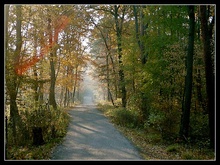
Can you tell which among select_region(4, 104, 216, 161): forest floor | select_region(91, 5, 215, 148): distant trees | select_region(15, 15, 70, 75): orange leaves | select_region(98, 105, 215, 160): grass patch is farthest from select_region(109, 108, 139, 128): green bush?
select_region(15, 15, 70, 75): orange leaves

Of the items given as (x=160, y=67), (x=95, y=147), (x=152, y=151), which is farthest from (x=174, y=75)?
(x=95, y=147)

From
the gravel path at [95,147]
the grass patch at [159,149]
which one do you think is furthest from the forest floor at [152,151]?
the gravel path at [95,147]

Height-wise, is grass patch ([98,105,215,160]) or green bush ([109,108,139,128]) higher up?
green bush ([109,108,139,128])

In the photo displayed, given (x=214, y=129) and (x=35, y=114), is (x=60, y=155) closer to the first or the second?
(x=35, y=114)

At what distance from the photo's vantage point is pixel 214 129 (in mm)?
9383

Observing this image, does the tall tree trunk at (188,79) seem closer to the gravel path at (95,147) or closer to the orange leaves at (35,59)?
the gravel path at (95,147)

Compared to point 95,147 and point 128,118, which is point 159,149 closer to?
point 95,147

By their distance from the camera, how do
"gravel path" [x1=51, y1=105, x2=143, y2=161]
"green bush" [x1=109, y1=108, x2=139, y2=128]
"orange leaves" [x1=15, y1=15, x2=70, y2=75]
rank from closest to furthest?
"gravel path" [x1=51, y1=105, x2=143, y2=161]
"orange leaves" [x1=15, y1=15, x2=70, y2=75]
"green bush" [x1=109, y1=108, x2=139, y2=128]

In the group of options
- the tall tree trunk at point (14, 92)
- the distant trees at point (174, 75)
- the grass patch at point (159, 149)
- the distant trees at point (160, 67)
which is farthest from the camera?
the distant trees at point (174, 75)

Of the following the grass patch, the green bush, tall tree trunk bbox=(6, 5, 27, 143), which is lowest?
the grass patch

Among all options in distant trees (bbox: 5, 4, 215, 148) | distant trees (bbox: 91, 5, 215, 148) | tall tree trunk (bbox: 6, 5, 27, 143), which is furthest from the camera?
distant trees (bbox: 91, 5, 215, 148)

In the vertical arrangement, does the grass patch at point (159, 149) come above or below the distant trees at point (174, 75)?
below

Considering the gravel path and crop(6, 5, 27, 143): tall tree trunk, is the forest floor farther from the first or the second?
crop(6, 5, 27, 143): tall tree trunk
